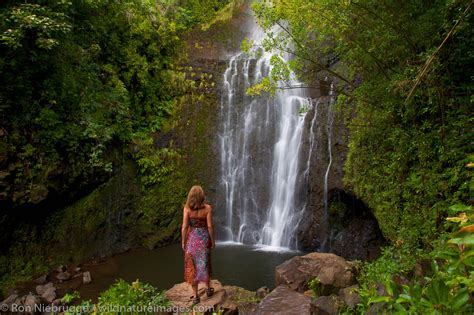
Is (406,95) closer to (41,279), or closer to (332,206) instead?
(332,206)

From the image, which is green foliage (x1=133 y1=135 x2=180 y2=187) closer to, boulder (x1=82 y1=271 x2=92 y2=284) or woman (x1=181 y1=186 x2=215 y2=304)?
boulder (x1=82 y1=271 x2=92 y2=284)

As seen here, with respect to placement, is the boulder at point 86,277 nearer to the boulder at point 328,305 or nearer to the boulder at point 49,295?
the boulder at point 49,295

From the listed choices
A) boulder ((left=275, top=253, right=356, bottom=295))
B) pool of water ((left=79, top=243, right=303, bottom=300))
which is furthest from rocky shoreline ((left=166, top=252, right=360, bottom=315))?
pool of water ((left=79, top=243, right=303, bottom=300))

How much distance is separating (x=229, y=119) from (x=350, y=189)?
5564 millimetres

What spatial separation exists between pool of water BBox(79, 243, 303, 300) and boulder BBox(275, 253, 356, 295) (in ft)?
4.48

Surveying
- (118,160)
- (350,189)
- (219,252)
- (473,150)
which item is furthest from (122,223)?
(473,150)

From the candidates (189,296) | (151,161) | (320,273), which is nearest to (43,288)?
(189,296)

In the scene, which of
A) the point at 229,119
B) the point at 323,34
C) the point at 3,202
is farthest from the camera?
the point at 229,119

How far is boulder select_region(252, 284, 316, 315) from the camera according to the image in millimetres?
4543

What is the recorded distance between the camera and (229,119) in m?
12.4

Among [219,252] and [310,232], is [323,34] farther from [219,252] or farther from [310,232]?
[219,252]

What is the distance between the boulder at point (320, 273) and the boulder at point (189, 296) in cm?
142

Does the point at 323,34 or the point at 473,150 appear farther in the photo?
the point at 323,34

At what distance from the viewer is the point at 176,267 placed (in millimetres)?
8805
